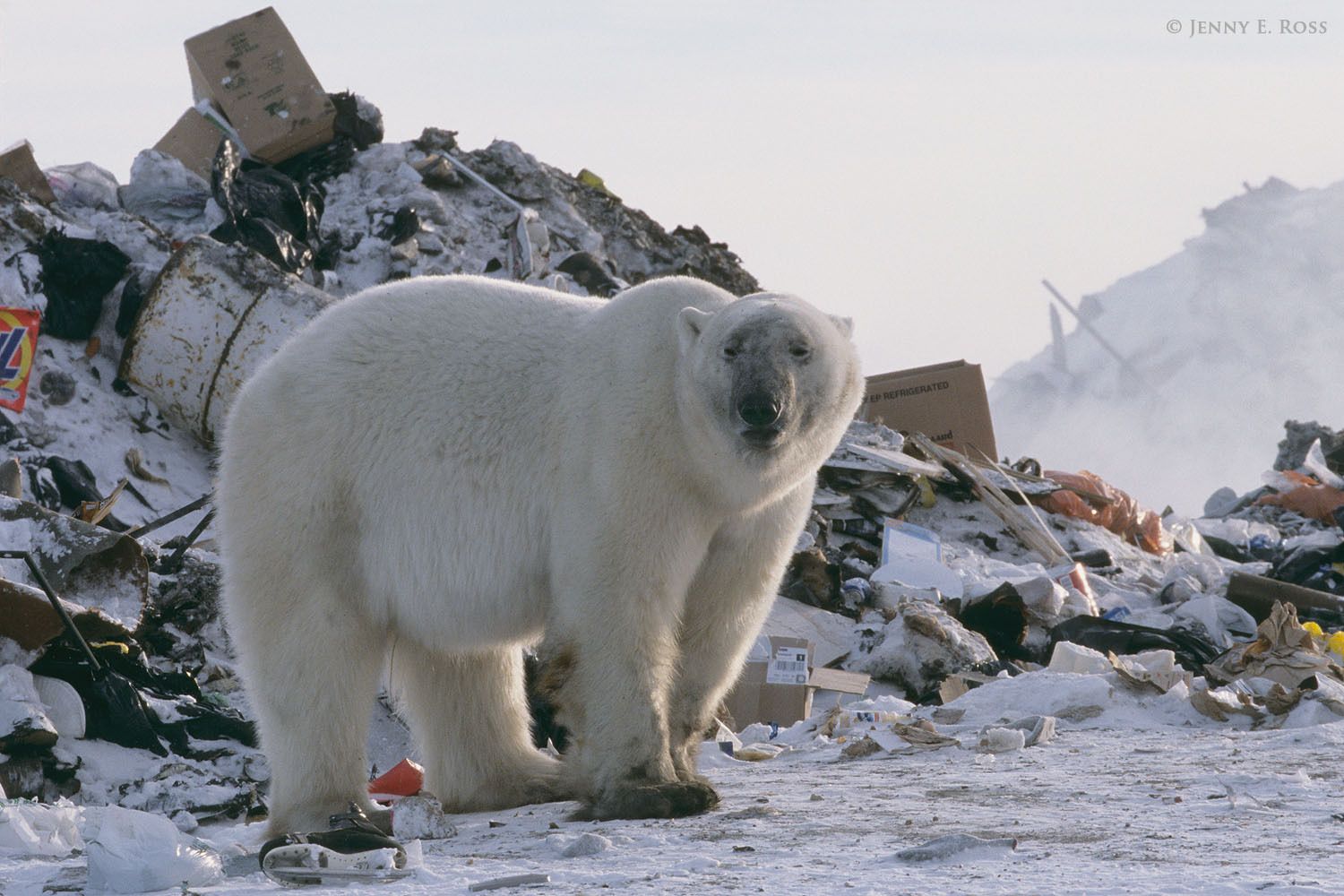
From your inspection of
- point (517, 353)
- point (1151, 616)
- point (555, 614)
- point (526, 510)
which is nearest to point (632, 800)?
point (555, 614)

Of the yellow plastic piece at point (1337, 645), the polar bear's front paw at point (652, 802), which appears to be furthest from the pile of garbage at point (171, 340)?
the yellow plastic piece at point (1337, 645)

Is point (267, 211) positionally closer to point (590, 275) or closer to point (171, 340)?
point (171, 340)

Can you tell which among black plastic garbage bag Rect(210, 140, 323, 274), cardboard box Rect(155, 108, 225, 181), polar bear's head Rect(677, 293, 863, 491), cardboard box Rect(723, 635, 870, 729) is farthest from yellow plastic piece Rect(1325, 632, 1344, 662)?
cardboard box Rect(155, 108, 225, 181)

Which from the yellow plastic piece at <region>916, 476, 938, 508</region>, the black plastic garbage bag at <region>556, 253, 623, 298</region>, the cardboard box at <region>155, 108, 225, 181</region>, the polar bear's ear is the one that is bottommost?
the yellow plastic piece at <region>916, 476, 938, 508</region>

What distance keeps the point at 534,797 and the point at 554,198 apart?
24.3ft

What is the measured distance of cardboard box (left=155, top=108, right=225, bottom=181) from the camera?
982 cm

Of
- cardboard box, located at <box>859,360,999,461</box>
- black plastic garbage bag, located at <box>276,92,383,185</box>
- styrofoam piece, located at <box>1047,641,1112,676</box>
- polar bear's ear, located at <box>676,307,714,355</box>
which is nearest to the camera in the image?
polar bear's ear, located at <box>676,307,714,355</box>

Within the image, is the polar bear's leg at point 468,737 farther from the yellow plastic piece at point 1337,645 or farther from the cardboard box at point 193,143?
the cardboard box at point 193,143

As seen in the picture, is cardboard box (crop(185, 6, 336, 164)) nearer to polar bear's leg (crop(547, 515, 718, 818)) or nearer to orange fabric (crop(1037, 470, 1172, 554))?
orange fabric (crop(1037, 470, 1172, 554))

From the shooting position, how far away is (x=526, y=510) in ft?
12.2

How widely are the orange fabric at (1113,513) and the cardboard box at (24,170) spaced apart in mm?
6079

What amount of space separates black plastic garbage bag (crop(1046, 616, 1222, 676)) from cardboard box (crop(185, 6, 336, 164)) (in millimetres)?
6027

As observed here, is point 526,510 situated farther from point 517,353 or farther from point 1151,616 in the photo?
point 1151,616

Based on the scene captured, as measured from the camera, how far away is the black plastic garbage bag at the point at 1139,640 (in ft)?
20.3
